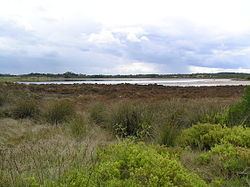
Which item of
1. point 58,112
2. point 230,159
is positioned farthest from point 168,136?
point 58,112

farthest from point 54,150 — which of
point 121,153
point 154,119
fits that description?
point 154,119

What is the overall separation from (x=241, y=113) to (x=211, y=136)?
6.87 ft

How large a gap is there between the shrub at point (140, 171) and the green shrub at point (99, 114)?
932 centimetres

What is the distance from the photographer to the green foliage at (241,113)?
1174 cm

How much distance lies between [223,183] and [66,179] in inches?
109

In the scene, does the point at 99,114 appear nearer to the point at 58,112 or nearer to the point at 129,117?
the point at 58,112

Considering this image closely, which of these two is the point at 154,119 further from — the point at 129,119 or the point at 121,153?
the point at 121,153

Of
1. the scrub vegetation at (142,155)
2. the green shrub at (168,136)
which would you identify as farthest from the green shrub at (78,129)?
Result: the green shrub at (168,136)

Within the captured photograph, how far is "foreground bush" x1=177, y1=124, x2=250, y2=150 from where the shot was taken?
31.7ft

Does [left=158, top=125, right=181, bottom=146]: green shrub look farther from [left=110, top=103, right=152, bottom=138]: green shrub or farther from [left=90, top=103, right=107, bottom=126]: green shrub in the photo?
[left=90, top=103, right=107, bottom=126]: green shrub

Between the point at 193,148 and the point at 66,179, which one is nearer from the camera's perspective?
the point at 66,179

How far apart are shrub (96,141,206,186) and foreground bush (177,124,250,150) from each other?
3332 millimetres

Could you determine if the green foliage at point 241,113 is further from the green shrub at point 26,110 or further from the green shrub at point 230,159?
the green shrub at point 26,110

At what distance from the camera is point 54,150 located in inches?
295
